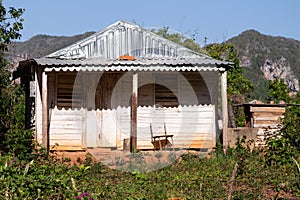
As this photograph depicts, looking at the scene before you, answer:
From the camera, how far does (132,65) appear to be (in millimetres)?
15938

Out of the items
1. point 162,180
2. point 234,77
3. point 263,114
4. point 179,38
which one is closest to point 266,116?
point 263,114

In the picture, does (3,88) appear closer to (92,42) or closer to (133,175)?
(92,42)

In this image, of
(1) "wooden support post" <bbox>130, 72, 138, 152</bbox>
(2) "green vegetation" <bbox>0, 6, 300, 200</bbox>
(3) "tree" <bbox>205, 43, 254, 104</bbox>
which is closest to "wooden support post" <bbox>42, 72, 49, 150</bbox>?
(2) "green vegetation" <bbox>0, 6, 300, 200</bbox>

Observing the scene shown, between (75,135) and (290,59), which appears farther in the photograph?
(290,59)

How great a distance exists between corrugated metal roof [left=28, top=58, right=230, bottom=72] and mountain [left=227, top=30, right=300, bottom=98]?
5259 cm

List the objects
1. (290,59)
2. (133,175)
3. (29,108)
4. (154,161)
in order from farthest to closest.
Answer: (290,59), (29,108), (154,161), (133,175)

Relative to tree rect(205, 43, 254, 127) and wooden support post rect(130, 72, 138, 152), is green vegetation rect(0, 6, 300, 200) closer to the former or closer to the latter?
wooden support post rect(130, 72, 138, 152)

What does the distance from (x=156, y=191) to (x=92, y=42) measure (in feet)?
25.1

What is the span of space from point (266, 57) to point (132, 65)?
6337 centimetres

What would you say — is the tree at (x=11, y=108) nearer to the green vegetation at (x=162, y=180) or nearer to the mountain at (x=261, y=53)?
the green vegetation at (x=162, y=180)

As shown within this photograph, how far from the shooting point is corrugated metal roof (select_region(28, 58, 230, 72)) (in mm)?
15664

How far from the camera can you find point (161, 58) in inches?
667

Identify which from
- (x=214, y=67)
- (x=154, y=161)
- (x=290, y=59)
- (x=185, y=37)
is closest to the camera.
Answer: (x=154, y=161)

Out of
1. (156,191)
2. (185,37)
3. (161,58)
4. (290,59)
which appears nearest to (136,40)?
(161,58)
